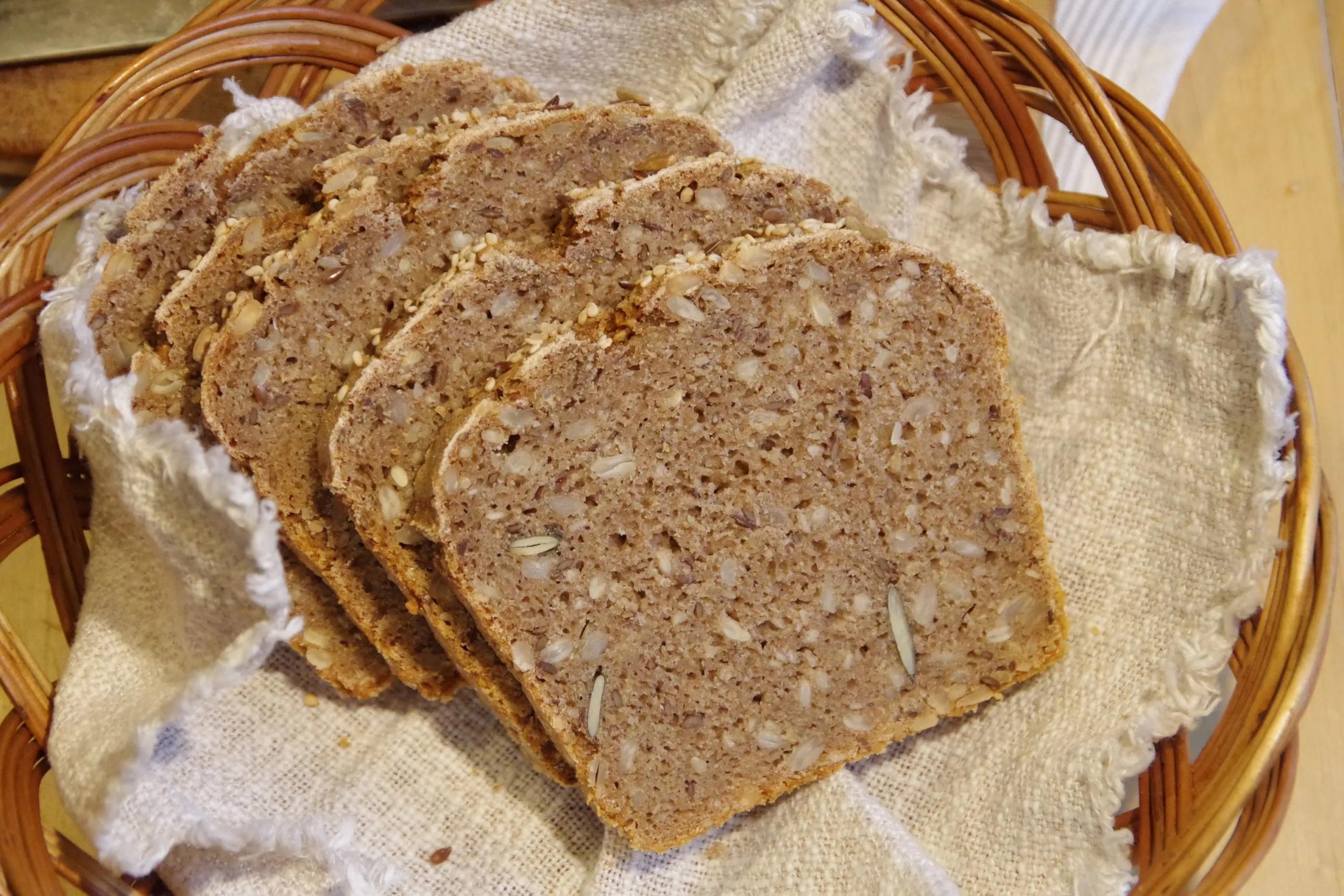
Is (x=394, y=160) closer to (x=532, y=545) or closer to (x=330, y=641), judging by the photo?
(x=532, y=545)

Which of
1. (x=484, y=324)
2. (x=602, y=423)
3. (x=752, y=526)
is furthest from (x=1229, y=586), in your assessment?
(x=484, y=324)

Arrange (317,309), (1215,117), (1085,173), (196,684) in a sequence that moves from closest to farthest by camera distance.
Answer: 1. (196,684)
2. (317,309)
3. (1085,173)
4. (1215,117)

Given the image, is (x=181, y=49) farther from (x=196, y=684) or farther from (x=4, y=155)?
(x=196, y=684)

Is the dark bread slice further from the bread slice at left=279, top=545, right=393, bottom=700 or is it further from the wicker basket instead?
the wicker basket

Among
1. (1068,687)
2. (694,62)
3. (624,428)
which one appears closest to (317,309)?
(624,428)

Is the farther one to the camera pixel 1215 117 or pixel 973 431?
pixel 1215 117

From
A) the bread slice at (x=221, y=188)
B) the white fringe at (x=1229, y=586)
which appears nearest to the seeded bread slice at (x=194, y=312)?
the bread slice at (x=221, y=188)
